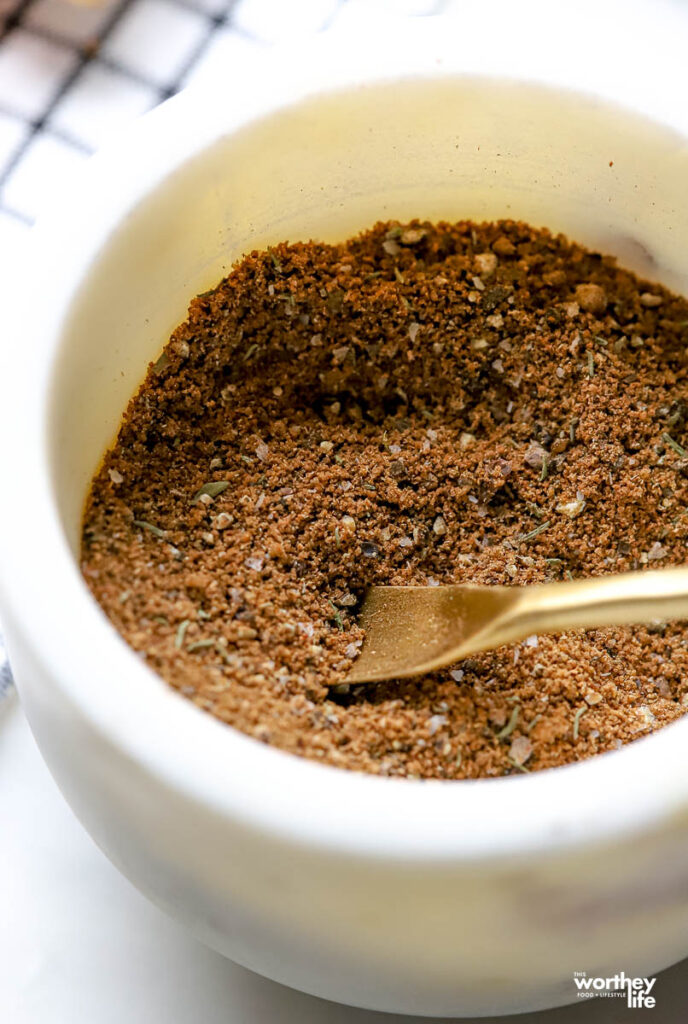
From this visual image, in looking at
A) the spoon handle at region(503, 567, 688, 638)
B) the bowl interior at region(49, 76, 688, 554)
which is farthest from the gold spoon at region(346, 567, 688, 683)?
the bowl interior at region(49, 76, 688, 554)

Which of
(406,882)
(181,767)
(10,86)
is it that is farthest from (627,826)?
(10,86)

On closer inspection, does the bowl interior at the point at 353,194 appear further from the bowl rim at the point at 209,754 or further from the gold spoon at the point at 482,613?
the gold spoon at the point at 482,613

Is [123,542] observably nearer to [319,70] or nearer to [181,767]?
[181,767]

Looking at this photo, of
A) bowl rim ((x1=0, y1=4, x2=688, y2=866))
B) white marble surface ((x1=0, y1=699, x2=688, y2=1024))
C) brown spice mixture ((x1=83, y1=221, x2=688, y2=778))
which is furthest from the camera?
white marble surface ((x1=0, y1=699, x2=688, y2=1024))

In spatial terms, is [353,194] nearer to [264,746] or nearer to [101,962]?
[264,746]

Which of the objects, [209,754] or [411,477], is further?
[411,477]

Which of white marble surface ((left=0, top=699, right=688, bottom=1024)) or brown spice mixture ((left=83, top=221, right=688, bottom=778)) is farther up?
brown spice mixture ((left=83, top=221, right=688, bottom=778))

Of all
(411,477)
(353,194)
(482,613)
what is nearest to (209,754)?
(482,613)

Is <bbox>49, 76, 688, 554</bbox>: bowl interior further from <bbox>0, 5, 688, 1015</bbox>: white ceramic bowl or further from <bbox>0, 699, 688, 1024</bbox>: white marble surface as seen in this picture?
<bbox>0, 699, 688, 1024</bbox>: white marble surface
